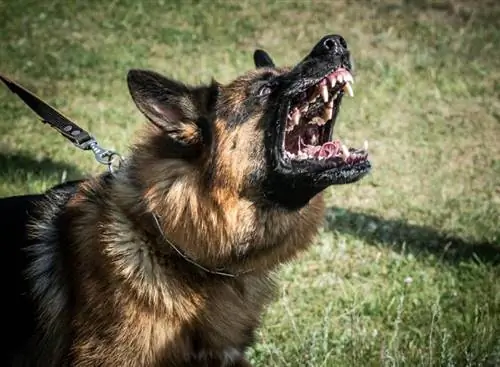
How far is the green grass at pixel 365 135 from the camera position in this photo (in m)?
4.64

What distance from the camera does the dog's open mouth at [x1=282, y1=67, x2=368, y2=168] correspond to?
134 inches

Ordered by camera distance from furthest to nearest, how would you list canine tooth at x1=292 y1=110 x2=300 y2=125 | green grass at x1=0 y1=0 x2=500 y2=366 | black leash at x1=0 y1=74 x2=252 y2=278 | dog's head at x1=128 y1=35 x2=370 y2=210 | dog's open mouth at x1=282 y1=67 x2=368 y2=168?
green grass at x1=0 y1=0 x2=500 y2=366 < black leash at x1=0 y1=74 x2=252 y2=278 < canine tooth at x1=292 y1=110 x2=300 y2=125 < dog's open mouth at x1=282 y1=67 x2=368 y2=168 < dog's head at x1=128 y1=35 x2=370 y2=210

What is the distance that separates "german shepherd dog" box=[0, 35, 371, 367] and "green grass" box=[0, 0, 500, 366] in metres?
0.97

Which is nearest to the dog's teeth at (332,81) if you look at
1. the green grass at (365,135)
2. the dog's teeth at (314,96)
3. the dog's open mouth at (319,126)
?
the dog's open mouth at (319,126)

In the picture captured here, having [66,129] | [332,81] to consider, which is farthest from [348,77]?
[66,129]

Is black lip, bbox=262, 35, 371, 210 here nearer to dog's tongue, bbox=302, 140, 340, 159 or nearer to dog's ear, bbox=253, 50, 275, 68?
dog's tongue, bbox=302, 140, 340, 159

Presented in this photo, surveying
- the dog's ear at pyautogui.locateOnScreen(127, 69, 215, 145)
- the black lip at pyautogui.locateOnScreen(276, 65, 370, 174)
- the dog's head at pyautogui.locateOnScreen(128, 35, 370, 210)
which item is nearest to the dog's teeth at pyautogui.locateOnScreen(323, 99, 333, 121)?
the dog's head at pyautogui.locateOnScreen(128, 35, 370, 210)

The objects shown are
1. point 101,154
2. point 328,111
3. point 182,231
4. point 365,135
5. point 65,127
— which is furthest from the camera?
point 365,135

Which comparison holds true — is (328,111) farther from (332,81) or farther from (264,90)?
(264,90)

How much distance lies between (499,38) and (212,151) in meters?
10.2

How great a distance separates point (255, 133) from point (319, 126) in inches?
18.6

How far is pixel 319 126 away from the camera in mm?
3711

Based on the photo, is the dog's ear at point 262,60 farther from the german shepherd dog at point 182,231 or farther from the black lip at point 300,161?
the black lip at point 300,161

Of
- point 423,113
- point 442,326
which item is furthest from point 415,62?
point 442,326
